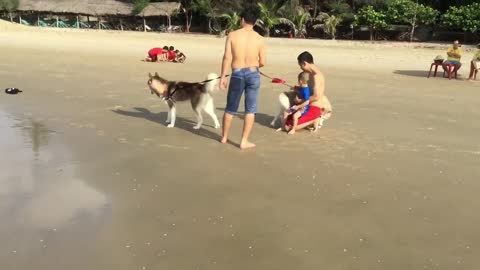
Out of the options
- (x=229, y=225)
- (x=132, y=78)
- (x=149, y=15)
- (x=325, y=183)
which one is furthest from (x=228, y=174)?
(x=149, y=15)

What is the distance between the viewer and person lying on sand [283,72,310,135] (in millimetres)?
7844

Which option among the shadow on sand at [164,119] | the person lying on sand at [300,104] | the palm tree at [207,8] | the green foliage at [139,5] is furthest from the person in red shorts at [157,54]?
the green foliage at [139,5]

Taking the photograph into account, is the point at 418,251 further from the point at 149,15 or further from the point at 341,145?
the point at 149,15

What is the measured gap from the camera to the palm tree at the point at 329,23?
Result: 33.7 m

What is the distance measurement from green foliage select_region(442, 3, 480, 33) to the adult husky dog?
2517cm

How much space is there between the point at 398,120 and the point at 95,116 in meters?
5.16

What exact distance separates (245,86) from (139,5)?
3858 centimetres

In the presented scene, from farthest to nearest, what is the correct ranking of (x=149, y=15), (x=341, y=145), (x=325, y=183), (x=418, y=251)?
(x=149, y=15) → (x=341, y=145) → (x=325, y=183) → (x=418, y=251)

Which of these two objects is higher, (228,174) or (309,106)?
(309,106)

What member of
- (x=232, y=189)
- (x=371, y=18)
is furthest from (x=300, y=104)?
(x=371, y=18)

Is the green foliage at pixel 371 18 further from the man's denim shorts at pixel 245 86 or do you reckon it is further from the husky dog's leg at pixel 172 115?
the man's denim shorts at pixel 245 86

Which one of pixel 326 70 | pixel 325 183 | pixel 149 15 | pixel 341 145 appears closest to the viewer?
pixel 325 183

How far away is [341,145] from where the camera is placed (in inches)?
287

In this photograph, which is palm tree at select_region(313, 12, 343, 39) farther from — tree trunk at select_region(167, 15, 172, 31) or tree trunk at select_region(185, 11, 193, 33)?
tree trunk at select_region(167, 15, 172, 31)
